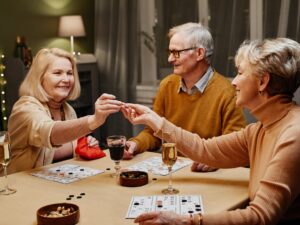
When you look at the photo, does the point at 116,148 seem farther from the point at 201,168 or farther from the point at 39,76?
the point at 39,76

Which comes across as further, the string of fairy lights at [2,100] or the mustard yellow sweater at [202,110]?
the string of fairy lights at [2,100]

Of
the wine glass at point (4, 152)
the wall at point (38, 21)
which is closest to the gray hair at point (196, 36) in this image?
the wine glass at point (4, 152)

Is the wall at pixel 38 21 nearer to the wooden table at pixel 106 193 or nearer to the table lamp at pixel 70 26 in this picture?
the table lamp at pixel 70 26

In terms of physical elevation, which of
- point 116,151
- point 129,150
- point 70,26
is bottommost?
point 129,150

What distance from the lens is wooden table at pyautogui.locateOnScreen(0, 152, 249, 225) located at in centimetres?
147

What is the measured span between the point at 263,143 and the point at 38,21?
358 cm

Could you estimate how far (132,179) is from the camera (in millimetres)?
1755

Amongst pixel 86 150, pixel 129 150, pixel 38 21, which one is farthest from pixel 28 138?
pixel 38 21

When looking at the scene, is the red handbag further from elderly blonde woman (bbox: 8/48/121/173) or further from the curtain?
the curtain

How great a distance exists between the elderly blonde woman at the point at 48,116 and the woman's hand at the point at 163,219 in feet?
2.56

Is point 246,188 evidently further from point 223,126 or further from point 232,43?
point 232,43

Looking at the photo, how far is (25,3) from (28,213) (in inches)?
136

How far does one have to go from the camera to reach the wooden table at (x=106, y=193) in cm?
147

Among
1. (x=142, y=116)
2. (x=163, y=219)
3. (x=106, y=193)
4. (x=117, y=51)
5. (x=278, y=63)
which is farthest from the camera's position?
(x=117, y=51)
